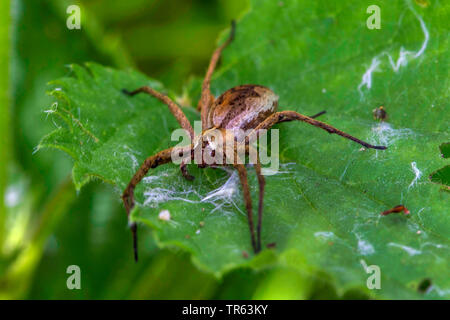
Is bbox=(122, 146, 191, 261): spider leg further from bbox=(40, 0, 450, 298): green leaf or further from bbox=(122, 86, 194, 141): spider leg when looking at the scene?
bbox=(122, 86, 194, 141): spider leg

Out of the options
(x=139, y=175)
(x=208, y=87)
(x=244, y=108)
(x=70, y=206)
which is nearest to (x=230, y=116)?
(x=244, y=108)

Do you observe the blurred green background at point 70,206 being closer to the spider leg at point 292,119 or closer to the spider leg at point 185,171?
the spider leg at point 185,171

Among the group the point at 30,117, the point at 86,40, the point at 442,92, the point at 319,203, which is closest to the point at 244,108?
the point at 319,203

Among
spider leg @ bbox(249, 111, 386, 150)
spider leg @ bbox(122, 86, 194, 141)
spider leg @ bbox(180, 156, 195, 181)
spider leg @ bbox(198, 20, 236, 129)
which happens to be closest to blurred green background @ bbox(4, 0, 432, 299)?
spider leg @ bbox(198, 20, 236, 129)

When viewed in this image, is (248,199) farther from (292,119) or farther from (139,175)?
(292,119)

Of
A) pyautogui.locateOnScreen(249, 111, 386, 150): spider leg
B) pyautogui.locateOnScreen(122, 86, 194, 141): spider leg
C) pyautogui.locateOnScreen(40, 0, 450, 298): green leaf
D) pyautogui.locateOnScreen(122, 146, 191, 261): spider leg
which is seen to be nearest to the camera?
pyautogui.locateOnScreen(40, 0, 450, 298): green leaf

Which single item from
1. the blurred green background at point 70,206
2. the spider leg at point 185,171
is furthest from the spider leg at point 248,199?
the blurred green background at point 70,206
